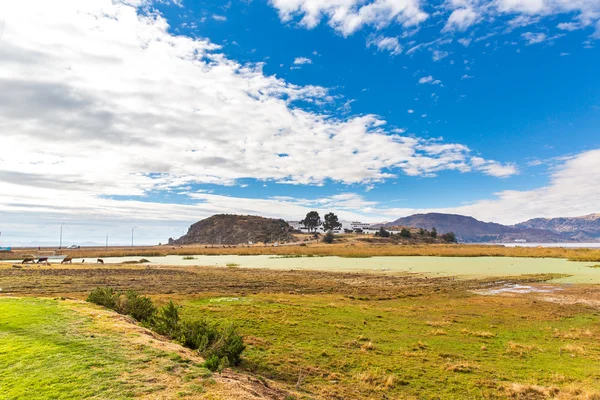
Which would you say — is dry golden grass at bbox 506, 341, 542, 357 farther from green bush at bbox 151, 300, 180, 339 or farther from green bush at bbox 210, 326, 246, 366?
green bush at bbox 151, 300, 180, 339

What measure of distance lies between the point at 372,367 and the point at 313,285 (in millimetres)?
18963

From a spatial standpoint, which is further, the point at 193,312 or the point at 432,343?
the point at 193,312

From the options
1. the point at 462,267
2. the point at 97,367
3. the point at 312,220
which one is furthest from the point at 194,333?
the point at 312,220

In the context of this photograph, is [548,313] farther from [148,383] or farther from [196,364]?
[148,383]

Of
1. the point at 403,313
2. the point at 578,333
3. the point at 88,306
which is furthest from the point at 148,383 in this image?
the point at 578,333

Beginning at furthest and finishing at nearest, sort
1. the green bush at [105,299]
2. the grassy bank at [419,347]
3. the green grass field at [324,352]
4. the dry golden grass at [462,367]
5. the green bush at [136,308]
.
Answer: the green bush at [105,299] → the green bush at [136,308] → the dry golden grass at [462,367] → the grassy bank at [419,347] → the green grass field at [324,352]

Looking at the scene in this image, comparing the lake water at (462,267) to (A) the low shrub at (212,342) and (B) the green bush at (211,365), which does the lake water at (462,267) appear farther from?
(B) the green bush at (211,365)

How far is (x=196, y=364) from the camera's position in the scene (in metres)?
7.65

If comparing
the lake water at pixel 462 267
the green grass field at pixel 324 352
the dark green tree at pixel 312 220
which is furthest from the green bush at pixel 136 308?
the dark green tree at pixel 312 220

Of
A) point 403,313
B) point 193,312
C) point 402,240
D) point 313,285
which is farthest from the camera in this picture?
point 402,240

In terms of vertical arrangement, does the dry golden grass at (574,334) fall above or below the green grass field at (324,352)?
below

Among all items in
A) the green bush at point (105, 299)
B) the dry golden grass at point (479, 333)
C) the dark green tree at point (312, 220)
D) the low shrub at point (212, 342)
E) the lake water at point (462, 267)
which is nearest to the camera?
the low shrub at point (212, 342)

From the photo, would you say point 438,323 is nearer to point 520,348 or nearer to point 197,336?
point 520,348

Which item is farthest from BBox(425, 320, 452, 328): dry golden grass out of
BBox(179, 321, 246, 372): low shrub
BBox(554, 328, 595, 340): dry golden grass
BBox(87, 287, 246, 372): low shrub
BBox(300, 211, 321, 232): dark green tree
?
BBox(300, 211, 321, 232): dark green tree
